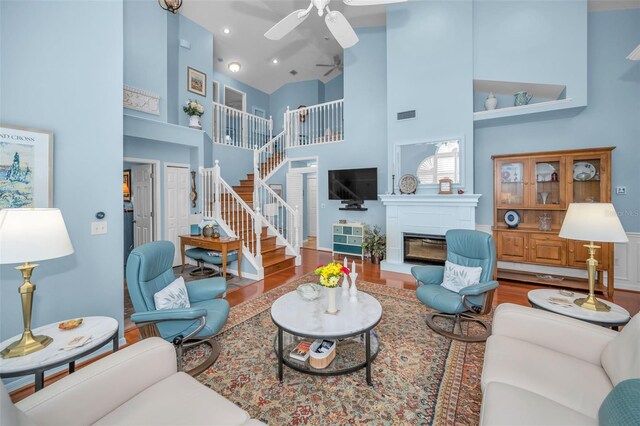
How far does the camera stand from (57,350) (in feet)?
5.16

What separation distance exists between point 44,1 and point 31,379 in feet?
9.45

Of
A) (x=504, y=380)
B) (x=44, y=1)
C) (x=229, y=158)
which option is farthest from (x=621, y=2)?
(x=229, y=158)

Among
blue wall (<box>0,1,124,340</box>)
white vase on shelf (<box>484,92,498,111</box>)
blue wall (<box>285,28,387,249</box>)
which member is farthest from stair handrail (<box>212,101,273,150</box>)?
white vase on shelf (<box>484,92,498,111</box>)

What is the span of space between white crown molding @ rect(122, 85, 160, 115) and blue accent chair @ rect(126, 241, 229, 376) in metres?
3.51

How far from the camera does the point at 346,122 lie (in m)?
6.62

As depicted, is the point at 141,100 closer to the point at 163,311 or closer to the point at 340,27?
the point at 340,27

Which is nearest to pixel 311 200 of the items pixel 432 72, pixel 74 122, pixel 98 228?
pixel 432 72

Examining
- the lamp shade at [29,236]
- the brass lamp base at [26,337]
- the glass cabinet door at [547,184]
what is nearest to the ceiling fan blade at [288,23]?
the lamp shade at [29,236]

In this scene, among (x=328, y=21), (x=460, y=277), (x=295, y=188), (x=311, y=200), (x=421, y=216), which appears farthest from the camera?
(x=311, y=200)

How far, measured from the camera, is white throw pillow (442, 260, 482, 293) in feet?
9.46

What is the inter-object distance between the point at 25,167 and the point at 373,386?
9.93 ft

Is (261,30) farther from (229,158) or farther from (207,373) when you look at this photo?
(207,373)

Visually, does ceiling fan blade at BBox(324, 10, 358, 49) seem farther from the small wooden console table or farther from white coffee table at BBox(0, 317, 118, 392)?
white coffee table at BBox(0, 317, 118, 392)

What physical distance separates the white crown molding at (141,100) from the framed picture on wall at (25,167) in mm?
3111
